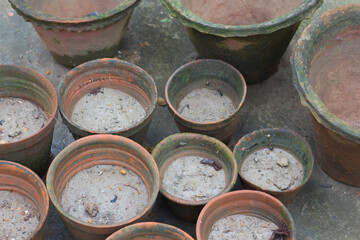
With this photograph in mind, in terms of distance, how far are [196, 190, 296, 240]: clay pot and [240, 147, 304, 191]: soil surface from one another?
286 millimetres

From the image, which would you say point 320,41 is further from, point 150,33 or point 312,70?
point 150,33

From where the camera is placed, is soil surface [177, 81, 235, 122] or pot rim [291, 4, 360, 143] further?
soil surface [177, 81, 235, 122]

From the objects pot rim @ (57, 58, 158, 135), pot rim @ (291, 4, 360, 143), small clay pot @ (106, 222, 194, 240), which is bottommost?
small clay pot @ (106, 222, 194, 240)

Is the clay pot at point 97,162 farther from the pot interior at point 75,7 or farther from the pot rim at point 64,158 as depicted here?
the pot interior at point 75,7

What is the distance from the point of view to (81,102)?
3980 mm

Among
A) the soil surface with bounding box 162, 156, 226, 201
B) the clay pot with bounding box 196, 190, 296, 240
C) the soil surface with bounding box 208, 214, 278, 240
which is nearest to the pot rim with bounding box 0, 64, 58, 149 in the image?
the soil surface with bounding box 162, 156, 226, 201

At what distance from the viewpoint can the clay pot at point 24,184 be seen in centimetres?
323

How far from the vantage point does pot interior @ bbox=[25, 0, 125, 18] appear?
15.4 feet

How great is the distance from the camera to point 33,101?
390 centimetres

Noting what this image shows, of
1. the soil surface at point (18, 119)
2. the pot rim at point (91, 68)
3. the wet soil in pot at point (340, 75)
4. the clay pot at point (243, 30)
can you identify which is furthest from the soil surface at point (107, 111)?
the wet soil in pot at point (340, 75)

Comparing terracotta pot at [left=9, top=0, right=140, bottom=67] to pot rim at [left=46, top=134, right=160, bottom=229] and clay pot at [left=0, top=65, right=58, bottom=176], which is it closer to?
clay pot at [left=0, top=65, right=58, bottom=176]

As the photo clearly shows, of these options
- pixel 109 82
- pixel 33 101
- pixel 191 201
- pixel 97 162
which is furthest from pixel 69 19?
pixel 191 201

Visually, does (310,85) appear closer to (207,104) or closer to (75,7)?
(207,104)

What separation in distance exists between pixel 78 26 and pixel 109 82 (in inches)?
21.5
